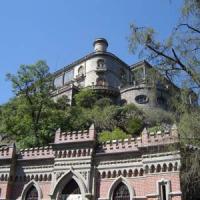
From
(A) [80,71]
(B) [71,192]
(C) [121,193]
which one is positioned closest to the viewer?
(C) [121,193]

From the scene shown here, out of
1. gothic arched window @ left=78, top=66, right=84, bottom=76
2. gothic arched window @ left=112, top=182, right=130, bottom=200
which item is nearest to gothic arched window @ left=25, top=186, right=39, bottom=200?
gothic arched window @ left=112, top=182, right=130, bottom=200

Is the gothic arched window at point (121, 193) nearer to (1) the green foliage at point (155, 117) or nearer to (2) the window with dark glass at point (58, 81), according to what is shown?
(1) the green foliage at point (155, 117)

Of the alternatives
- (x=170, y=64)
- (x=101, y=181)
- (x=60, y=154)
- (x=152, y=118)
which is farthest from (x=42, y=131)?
(x=170, y=64)

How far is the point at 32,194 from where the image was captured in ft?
85.0

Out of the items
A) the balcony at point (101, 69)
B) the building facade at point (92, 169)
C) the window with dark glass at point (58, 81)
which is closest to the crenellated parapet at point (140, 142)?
the building facade at point (92, 169)

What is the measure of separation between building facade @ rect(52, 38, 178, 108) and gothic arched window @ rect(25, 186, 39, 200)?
3206 centimetres

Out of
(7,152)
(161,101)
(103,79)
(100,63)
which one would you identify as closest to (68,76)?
(100,63)

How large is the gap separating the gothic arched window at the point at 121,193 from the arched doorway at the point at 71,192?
247 centimetres

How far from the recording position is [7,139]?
143 feet

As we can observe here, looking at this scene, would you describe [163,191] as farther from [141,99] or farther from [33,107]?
[141,99]

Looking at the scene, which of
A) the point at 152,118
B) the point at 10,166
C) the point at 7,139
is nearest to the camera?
the point at 10,166

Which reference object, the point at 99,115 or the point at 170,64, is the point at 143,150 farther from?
the point at 99,115

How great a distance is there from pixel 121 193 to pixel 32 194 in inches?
271

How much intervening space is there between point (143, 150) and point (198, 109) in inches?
360
